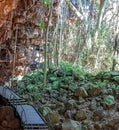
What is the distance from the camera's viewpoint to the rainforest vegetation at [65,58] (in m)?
6.89

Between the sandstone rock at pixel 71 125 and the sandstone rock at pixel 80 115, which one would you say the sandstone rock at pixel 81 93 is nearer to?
the sandstone rock at pixel 80 115

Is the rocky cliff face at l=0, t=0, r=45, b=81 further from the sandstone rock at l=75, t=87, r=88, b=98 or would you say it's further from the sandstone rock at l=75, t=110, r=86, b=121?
the sandstone rock at l=75, t=110, r=86, b=121

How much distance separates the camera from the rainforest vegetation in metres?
6.89

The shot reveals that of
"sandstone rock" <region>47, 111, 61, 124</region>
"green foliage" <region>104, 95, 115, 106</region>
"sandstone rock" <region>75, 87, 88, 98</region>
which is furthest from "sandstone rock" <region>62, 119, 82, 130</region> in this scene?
"sandstone rock" <region>75, 87, 88, 98</region>

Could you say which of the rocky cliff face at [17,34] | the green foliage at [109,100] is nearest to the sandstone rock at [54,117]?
the green foliage at [109,100]

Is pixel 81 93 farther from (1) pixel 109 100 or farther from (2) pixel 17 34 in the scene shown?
(2) pixel 17 34

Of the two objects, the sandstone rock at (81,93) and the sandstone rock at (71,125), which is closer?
the sandstone rock at (71,125)

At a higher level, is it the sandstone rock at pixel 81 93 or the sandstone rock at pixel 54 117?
the sandstone rock at pixel 81 93

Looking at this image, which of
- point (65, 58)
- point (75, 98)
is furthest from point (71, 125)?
point (65, 58)

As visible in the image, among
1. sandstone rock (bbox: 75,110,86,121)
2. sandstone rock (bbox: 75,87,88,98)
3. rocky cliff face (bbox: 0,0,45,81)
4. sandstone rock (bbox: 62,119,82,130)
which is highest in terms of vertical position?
rocky cliff face (bbox: 0,0,45,81)

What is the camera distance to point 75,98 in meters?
7.54

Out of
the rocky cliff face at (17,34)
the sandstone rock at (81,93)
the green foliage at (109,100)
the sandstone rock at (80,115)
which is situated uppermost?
the rocky cliff face at (17,34)

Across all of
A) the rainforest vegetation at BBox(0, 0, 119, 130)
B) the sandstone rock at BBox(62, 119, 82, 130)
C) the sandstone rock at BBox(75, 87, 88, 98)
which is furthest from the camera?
the sandstone rock at BBox(75, 87, 88, 98)

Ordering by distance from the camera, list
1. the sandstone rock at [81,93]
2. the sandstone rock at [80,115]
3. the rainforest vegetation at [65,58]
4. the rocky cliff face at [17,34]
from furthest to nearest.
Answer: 1. the rocky cliff face at [17,34]
2. the sandstone rock at [81,93]
3. the rainforest vegetation at [65,58]
4. the sandstone rock at [80,115]
